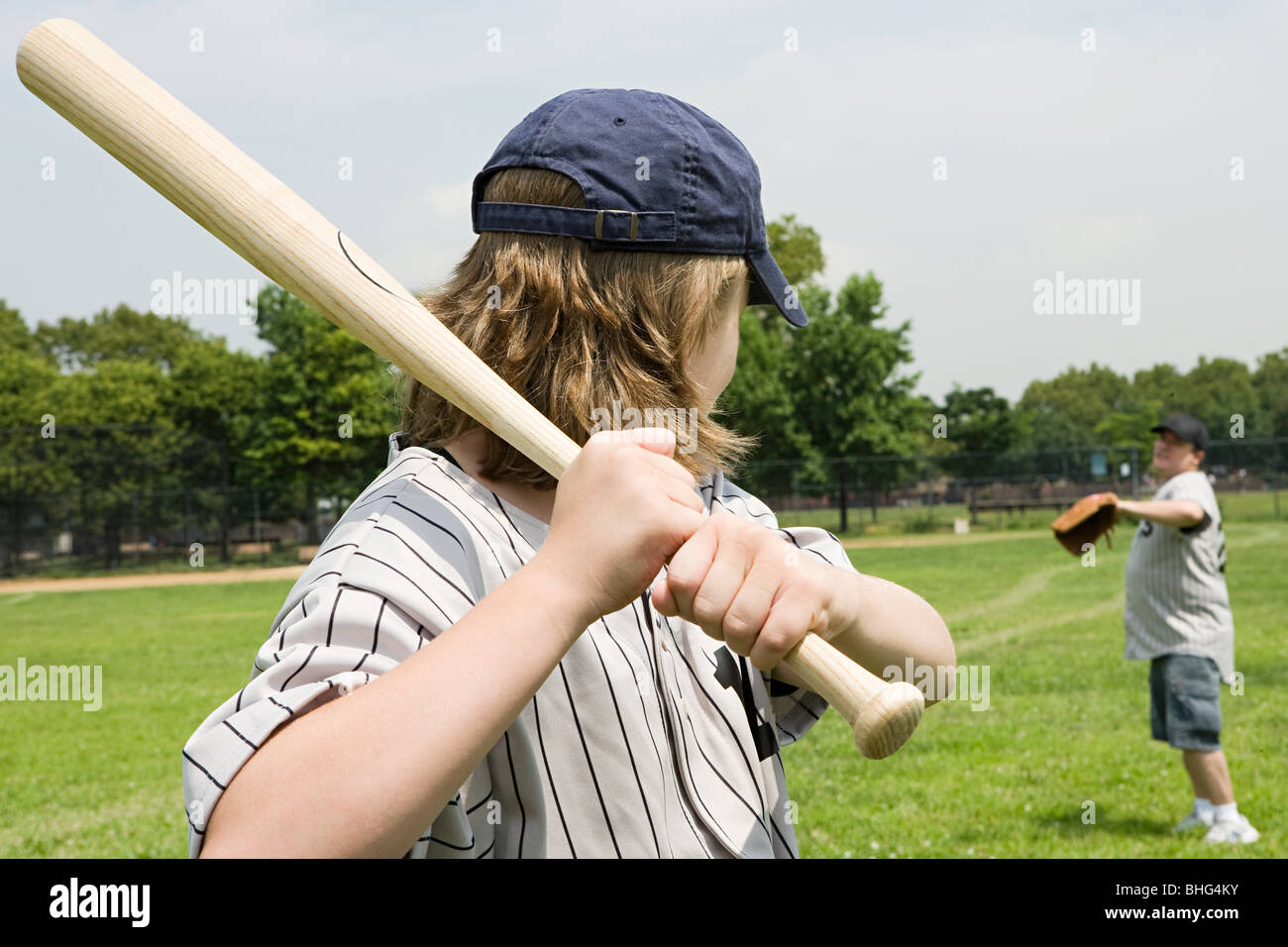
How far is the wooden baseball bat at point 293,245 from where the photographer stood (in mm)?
1354

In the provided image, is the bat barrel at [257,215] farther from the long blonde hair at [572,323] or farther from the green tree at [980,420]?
the green tree at [980,420]

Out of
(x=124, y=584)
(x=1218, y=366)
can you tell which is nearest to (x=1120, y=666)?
(x=124, y=584)

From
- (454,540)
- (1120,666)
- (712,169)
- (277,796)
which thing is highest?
(712,169)

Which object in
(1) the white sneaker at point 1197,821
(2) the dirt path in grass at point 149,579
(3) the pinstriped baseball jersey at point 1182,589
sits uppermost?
(3) the pinstriped baseball jersey at point 1182,589

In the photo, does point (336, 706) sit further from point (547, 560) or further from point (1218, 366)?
point (1218, 366)

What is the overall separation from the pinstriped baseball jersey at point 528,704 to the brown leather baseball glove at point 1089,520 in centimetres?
547

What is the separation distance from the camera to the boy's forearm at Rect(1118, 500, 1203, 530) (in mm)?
6427

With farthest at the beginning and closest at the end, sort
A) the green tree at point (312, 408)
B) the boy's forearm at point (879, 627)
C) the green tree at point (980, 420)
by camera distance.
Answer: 1. the green tree at point (980, 420)
2. the green tree at point (312, 408)
3. the boy's forearm at point (879, 627)

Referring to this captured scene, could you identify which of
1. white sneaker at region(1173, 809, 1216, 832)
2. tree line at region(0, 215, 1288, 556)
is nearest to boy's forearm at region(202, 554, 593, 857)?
white sneaker at region(1173, 809, 1216, 832)

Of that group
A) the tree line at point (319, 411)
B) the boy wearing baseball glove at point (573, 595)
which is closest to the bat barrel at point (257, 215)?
the boy wearing baseball glove at point (573, 595)

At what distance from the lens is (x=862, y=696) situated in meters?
1.32

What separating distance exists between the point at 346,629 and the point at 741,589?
453mm

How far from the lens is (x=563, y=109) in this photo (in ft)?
5.38

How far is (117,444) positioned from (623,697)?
118 ft
